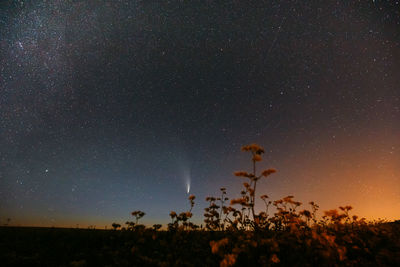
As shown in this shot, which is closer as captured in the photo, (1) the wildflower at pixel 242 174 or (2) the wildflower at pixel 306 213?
(1) the wildflower at pixel 242 174

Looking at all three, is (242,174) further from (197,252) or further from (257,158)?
(197,252)

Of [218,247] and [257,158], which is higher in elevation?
[257,158]

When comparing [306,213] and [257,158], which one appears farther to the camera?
[306,213]

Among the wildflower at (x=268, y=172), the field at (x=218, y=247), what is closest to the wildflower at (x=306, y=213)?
the field at (x=218, y=247)

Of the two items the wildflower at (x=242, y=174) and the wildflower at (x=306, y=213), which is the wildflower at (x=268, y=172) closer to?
the wildflower at (x=242, y=174)

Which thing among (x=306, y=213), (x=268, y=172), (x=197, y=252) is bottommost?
(x=197, y=252)

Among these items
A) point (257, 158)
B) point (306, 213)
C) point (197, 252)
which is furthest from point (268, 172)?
point (197, 252)

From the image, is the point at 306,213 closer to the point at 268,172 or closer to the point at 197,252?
the point at 268,172

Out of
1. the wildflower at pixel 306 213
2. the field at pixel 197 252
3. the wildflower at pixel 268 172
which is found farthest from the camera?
the wildflower at pixel 306 213

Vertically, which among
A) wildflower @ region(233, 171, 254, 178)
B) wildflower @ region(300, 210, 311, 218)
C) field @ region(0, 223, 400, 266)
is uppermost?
wildflower @ region(233, 171, 254, 178)

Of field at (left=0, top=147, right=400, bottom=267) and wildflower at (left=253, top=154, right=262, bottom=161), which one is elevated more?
wildflower at (left=253, top=154, right=262, bottom=161)

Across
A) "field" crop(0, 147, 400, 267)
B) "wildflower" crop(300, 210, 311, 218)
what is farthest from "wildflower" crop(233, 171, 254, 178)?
"wildflower" crop(300, 210, 311, 218)

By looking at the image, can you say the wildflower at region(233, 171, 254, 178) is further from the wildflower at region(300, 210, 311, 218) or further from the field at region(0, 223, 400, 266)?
the wildflower at region(300, 210, 311, 218)

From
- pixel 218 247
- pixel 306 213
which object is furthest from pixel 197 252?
pixel 306 213
